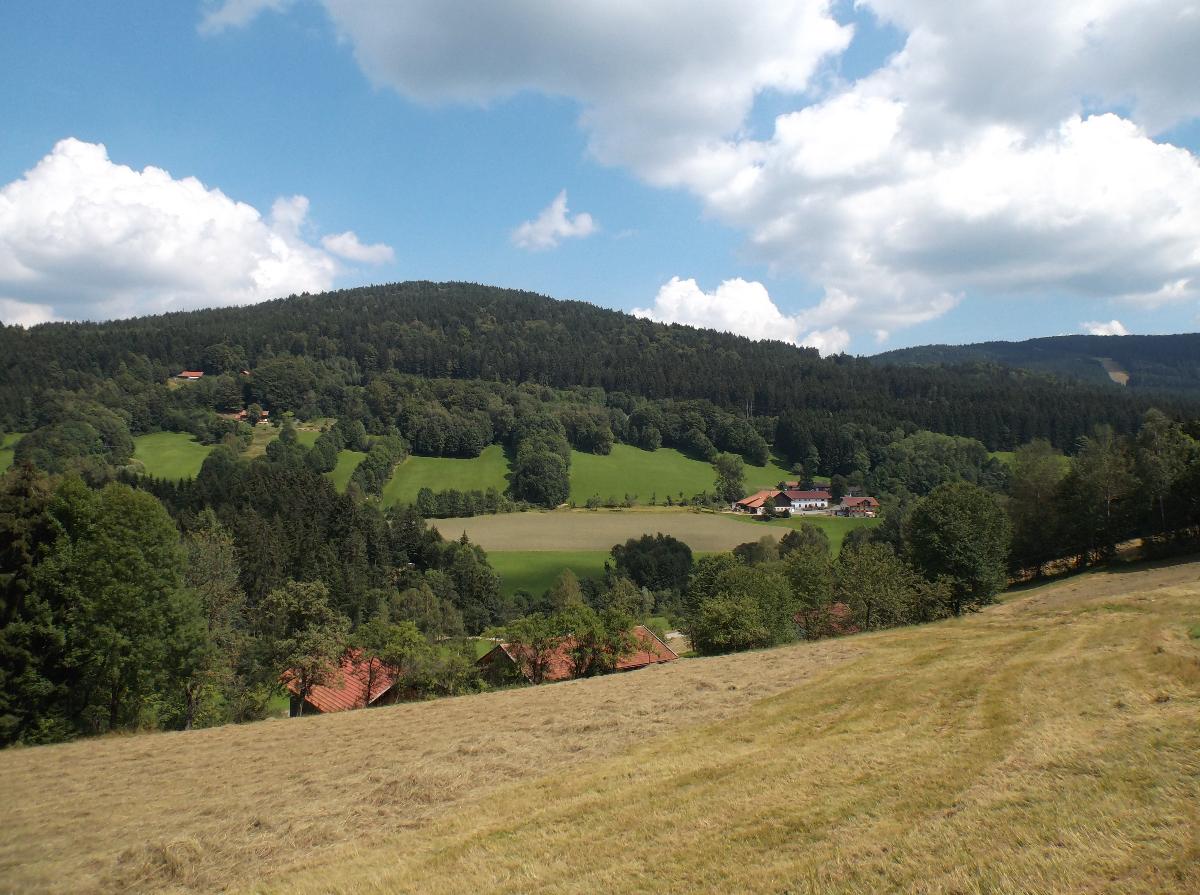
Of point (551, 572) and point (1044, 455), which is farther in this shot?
point (551, 572)

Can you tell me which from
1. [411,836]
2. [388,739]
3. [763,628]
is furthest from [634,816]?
[763,628]

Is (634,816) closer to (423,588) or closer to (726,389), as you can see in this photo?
(423,588)

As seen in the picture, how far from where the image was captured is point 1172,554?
4950 cm

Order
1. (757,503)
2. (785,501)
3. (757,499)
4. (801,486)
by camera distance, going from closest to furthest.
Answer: (757,503)
(757,499)
(785,501)
(801,486)

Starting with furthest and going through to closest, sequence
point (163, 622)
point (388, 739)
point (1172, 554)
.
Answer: point (1172, 554) < point (163, 622) < point (388, 739)

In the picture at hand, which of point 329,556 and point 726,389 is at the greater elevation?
point 726,389

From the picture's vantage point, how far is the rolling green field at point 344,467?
11153 centimetres

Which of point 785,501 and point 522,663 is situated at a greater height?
point 785,501

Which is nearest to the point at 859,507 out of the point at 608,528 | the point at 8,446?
the point at 608,528

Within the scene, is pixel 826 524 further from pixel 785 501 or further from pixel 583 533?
pixel 583 533

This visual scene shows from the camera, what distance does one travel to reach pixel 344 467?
389 feet

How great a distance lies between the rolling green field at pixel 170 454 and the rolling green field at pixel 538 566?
182ft

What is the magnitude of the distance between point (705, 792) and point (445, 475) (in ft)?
380

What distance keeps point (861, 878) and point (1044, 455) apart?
244 ft
